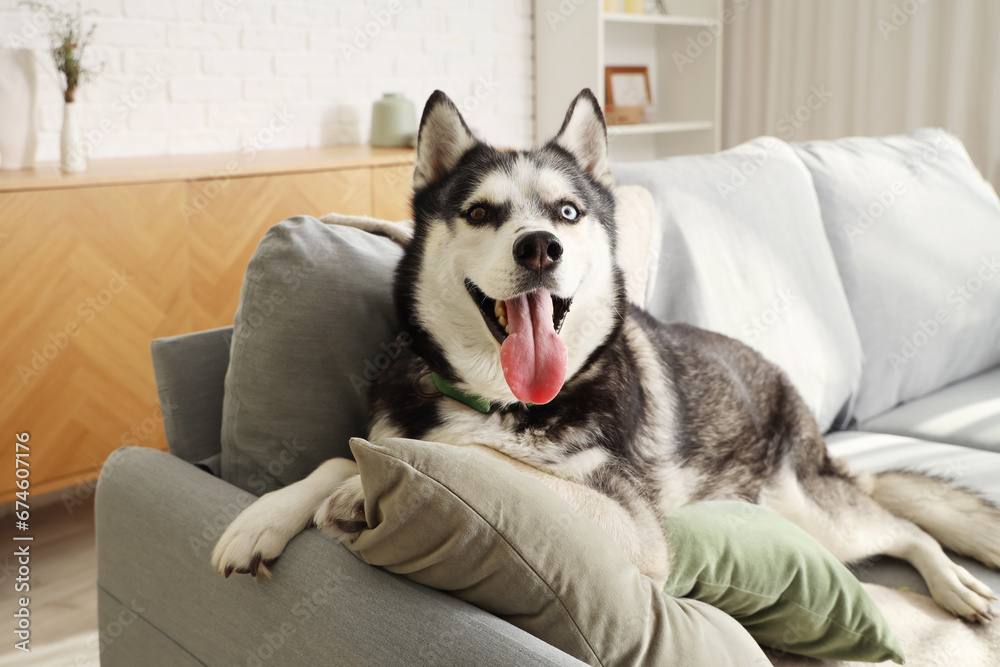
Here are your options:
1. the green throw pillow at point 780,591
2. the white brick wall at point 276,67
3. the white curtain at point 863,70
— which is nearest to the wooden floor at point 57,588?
the white brick wall at point 276,67

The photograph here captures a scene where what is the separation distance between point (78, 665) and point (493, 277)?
154 cm

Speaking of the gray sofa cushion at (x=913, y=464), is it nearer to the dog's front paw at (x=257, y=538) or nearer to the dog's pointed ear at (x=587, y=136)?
the dog's pointed ear at (x=587, y=136)

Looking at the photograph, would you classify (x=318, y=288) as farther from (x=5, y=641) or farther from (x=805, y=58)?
(x=805, y=58)

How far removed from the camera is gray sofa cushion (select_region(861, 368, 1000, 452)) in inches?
76.8

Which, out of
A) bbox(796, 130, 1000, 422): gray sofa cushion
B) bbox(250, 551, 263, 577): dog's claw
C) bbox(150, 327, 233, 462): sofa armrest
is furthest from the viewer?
bbox(796, 130, 1000, 422): gray sofa cushion

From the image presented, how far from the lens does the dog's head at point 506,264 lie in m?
1.10

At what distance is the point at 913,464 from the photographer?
1.75m

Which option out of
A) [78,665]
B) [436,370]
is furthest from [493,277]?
[78,665]

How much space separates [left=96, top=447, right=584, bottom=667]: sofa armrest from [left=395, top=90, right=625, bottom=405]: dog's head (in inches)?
13.5

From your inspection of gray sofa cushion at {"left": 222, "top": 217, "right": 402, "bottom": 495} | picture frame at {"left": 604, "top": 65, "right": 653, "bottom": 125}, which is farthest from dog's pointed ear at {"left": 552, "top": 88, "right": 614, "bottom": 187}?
picture frame at {"left": 604, "top": 65, "right": 653, "bottom": 125}

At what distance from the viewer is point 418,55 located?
386cm

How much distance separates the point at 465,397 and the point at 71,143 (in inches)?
80.3

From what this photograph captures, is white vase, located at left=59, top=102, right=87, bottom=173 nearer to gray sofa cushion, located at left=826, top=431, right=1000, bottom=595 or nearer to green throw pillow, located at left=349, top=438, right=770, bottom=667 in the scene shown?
green throw pillow, located at left=349, top=438, right=770, bottom=667

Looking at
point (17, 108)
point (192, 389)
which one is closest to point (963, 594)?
point (192, 389)
